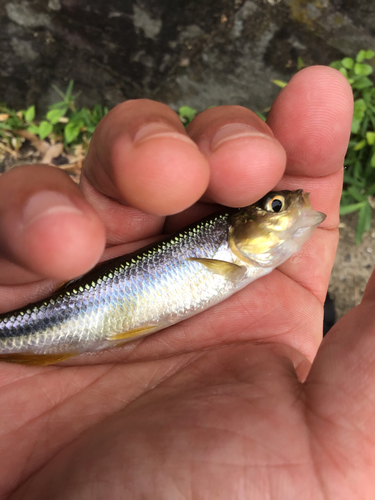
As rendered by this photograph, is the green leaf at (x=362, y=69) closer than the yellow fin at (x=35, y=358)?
No

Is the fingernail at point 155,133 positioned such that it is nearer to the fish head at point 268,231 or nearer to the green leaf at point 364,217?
the fish head at point 268,231

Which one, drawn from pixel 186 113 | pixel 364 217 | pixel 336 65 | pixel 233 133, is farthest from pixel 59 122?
pixel 364 217

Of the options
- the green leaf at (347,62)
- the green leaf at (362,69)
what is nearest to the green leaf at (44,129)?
the green leaf at (347,62)

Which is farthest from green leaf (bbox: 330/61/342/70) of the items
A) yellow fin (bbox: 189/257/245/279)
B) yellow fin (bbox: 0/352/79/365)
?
yellow fin (bbox: 0/352/79/365)

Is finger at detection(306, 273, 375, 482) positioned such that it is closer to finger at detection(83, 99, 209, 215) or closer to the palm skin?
the palm skin

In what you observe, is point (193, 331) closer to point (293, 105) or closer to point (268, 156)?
point (268, 156)

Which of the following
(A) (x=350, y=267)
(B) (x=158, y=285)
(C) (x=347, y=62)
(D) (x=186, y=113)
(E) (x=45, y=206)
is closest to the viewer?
(E) (x=45, y=206)

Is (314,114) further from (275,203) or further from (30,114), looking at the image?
(30,114)
